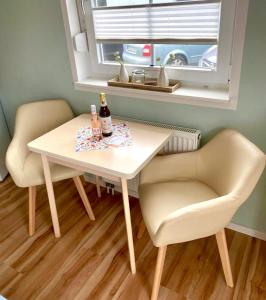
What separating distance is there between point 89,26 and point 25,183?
1.06 meters

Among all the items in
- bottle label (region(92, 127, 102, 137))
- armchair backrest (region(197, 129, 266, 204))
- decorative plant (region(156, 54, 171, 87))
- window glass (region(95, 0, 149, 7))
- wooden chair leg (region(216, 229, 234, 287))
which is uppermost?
window glass (region(95, 0, 149, 7))

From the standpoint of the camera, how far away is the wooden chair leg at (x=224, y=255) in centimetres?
134

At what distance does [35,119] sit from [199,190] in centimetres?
122

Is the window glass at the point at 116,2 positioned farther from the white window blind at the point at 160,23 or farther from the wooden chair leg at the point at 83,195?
the wooden chair leg at the point at 83,195

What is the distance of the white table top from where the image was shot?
1.25 m

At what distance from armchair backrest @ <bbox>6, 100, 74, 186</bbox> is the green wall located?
0.33 ft

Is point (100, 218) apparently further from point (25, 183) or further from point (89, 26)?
point (89, 26)

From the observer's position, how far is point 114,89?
68.1 inches

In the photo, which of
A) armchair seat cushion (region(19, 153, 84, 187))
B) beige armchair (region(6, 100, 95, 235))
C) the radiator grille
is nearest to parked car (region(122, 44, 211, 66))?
the radiator grille

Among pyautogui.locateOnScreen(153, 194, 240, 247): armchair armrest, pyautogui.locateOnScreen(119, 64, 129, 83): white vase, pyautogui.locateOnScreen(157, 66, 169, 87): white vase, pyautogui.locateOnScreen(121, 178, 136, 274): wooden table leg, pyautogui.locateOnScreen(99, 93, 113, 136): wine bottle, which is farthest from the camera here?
pyautogui.locateOnScreen(119, 64, 129, 83): white vase

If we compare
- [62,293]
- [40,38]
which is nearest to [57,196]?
[62,293]

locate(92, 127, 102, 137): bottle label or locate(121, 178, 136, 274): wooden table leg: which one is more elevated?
locate(92, 127, 102, 137): bottle label

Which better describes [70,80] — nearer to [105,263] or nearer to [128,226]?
[128,226]

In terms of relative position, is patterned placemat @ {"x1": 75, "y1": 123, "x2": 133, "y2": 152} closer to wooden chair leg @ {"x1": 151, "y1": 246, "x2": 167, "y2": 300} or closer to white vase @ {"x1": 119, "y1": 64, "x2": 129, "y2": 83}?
white vase @ {"x1": 119, "y1": 64, "x2": 129, "y2": 83}
